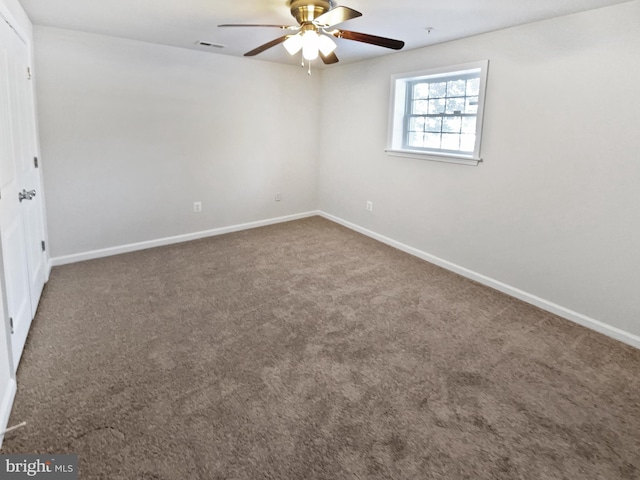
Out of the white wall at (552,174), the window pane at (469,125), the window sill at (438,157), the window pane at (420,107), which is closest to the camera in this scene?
the white wall at (552,174)

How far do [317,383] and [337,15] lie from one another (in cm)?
227

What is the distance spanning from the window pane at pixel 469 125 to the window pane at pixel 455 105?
116 mm

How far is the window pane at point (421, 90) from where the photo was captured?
4.34m

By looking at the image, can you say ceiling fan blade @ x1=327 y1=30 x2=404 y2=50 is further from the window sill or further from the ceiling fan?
the window sill

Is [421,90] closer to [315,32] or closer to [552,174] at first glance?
[552,174]

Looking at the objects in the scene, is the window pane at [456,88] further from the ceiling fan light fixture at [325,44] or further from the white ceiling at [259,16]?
the ceiling fan light fixture at [325,44]

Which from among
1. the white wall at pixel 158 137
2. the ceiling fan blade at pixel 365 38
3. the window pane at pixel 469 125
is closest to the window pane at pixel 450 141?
the window pane at pixel 469 125

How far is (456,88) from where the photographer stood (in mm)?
3986

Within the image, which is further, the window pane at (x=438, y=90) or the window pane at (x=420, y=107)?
the window pane at (x=420, y=107)

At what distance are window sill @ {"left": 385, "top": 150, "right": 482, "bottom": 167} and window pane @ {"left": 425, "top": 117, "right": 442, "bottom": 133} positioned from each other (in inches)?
12.2

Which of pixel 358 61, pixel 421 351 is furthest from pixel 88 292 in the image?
pixel 358 61

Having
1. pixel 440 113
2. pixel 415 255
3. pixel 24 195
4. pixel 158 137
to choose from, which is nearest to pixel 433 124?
pixel 440 113

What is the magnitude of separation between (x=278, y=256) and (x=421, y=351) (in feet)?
7.12

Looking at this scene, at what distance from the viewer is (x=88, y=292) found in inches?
133
